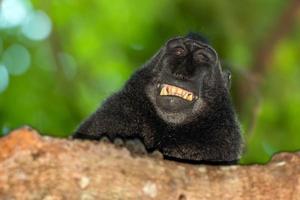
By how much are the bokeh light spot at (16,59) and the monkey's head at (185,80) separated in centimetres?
415

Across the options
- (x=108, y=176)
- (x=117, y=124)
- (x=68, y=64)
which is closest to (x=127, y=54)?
(x=68, y=64)

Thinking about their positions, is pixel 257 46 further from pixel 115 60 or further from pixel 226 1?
pixel 115 60

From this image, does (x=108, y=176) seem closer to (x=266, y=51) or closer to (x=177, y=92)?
(x=177, y=92)

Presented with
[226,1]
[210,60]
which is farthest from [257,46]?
[210,60]

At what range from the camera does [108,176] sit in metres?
3.62

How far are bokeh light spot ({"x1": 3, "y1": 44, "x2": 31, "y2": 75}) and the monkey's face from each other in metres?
4.17

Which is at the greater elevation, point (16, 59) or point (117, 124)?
point (16, 59)

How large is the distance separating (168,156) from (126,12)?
14.2ft

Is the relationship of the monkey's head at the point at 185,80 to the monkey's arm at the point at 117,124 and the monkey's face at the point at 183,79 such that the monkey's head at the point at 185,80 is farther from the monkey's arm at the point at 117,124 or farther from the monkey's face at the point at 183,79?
the monkey's arm at the point at 117,124

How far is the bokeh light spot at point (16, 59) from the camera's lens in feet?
28.9

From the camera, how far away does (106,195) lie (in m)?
3.58

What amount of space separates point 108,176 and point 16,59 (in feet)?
17.9

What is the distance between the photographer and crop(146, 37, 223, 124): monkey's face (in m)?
4.58

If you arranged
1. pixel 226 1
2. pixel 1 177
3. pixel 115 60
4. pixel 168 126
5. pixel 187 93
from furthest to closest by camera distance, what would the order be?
pixel 115 60
pixel 226 1
pixel 168 126
pixel 187 93
pixel 1 177
